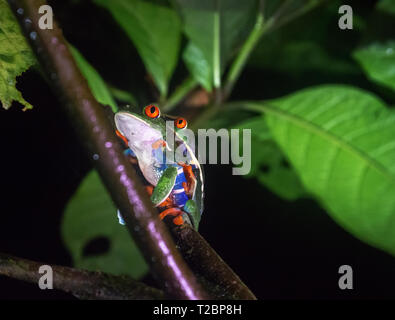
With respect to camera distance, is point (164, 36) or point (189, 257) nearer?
point (189, 257)

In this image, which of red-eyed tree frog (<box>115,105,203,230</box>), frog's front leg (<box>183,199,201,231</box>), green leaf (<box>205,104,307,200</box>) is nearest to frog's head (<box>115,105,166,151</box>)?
red-eyed tree frog (<box>115,105,203,230</box>)

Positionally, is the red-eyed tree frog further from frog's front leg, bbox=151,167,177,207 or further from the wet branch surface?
the wet branch surface

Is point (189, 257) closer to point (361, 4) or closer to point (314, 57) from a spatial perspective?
point (314, 57)

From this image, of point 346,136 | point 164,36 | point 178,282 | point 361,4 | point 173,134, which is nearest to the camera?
point 178,282

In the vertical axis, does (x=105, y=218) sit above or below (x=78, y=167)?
below

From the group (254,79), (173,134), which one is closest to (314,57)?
(254,79)
